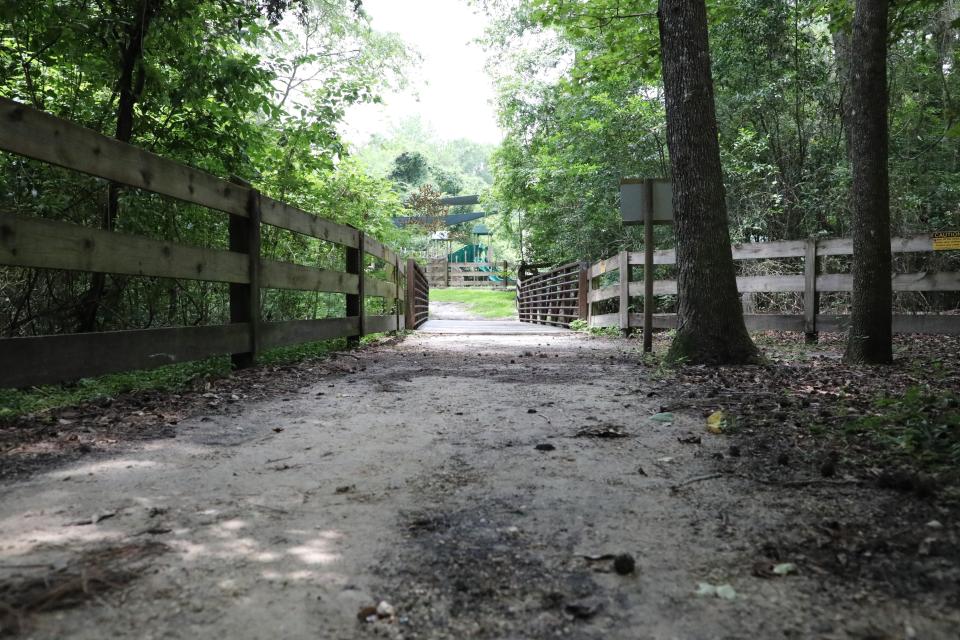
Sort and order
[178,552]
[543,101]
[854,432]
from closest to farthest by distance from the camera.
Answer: [178,552] < [854,432] < [543,101]

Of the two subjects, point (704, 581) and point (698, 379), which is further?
point (698, 379)

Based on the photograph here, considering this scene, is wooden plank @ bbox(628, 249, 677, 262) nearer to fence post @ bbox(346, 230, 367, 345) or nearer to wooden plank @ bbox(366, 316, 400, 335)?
wooden plank @ bbox(366, 316, 400, 335)

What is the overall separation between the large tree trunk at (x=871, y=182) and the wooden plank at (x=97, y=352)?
553cm

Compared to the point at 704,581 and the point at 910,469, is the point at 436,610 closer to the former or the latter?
the point at 704,581

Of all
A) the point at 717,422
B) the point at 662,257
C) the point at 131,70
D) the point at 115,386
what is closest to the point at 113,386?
the point at 115,386

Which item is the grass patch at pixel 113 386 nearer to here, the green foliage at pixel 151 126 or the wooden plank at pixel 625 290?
the green foliage at pixel 151 126

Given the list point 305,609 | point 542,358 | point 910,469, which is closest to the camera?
point 305,609

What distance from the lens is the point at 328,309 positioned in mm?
9516

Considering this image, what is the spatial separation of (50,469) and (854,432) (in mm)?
3647

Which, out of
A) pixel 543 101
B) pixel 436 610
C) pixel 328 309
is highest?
pixel 543 101

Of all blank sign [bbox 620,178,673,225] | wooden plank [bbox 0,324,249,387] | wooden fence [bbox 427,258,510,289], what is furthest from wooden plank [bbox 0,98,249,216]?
wooden fence [bbox 427,258,510,289]

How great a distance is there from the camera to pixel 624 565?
1674 mm

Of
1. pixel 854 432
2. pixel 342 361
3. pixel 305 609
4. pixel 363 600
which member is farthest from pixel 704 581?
pixel 342 361

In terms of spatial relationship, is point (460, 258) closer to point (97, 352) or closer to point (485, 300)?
point (485, 300)
